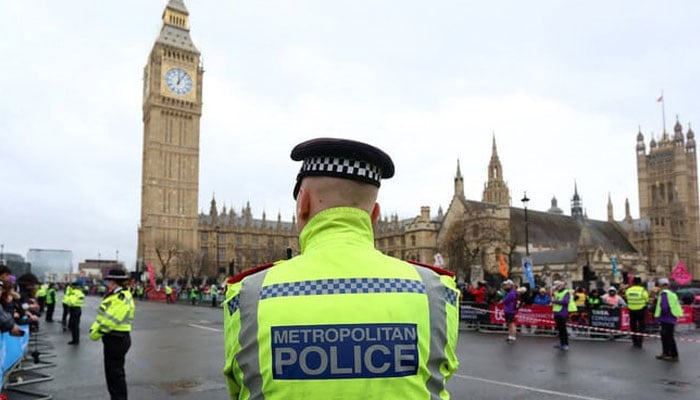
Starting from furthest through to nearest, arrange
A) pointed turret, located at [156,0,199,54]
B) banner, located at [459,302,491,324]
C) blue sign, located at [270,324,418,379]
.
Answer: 1. pointed turret, located at [156,0,199,54]
2. banner, located at [459,302,491,324]
3. blue sign, located at [270,324,418,379]

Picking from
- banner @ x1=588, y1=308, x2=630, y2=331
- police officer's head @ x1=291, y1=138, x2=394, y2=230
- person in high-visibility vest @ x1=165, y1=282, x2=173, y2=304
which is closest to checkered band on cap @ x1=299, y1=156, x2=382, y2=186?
police officer's head @ x1=291, y1=138, x2=394, y2=230

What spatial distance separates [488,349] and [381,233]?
3395 inches

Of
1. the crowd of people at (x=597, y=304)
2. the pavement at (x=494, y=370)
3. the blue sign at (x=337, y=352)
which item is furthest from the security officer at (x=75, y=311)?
the blue sign at (x=337, y=352)

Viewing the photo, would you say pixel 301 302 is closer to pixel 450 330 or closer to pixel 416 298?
pixel 416 298

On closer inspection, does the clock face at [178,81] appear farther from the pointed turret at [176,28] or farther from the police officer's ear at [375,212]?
the police officer's ear at [375,212]

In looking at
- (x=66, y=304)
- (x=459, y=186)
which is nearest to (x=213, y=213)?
(x=459, y=186)

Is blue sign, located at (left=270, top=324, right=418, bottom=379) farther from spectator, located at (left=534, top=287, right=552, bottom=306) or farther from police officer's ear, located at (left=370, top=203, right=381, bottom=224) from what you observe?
spectator, located at (left=534, top=287, right=552, bottom=306)

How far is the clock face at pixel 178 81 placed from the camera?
292ft

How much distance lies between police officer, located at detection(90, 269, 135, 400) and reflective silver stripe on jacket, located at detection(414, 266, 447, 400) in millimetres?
6363

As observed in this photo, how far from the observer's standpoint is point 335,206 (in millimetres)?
2242

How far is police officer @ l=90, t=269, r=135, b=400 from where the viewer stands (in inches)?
289

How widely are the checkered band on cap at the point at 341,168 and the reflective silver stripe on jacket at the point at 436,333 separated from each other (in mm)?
443

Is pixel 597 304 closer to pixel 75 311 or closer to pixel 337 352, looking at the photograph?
pixel 75 311

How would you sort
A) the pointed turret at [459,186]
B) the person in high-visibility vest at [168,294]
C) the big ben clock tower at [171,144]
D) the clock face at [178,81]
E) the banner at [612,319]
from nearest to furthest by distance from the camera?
the banner at [612,319]
the person in high-visibility vest at [168,294]
the pointed turret at [459,186]
the big ben clock tower at [171,144]
the clock face at [178,81]
